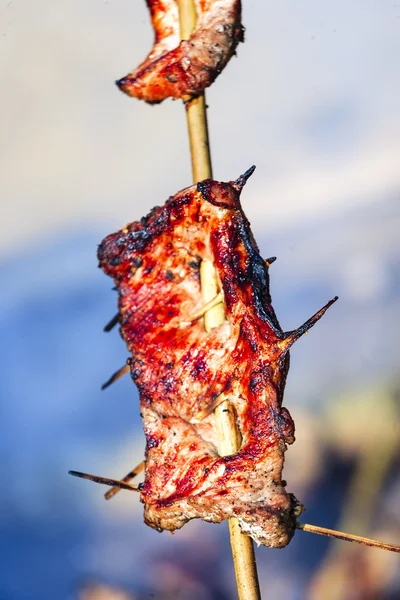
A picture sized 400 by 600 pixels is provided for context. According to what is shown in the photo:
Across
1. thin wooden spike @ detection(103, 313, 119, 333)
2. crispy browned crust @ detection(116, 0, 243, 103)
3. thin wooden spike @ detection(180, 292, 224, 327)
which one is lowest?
thin wooden spike @ detection(180, 292, 224, 327)

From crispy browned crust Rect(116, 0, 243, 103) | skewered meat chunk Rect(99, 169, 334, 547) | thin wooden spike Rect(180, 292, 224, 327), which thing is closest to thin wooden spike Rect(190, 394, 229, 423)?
skewered meat chunk Rect(99, 169, 334, 547)

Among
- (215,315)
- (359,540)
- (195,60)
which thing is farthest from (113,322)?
(359,540)

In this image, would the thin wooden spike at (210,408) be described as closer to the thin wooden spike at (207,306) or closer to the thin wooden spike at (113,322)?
the thin wooden spike at (207,306)

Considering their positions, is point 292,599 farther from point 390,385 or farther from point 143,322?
point 143,322

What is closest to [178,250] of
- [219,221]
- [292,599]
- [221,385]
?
[219,221]

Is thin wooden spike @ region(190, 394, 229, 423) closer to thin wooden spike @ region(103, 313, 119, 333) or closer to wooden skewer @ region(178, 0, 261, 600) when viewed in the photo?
wooden skewer @ region(178, 0, 261, 600)

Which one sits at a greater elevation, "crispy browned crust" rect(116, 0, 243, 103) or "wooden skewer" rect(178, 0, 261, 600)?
"crispy browned crust" rect(116, 0, 243, 103)
